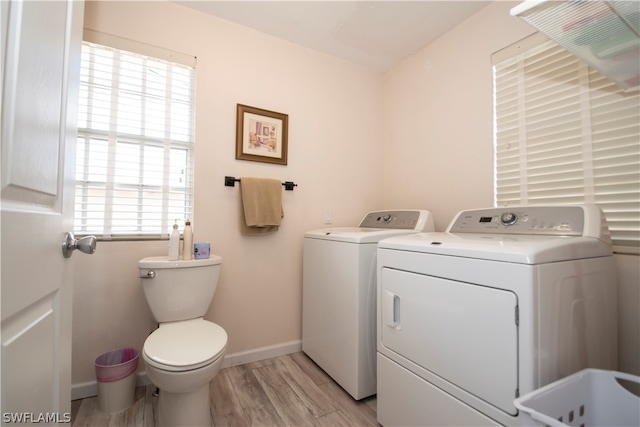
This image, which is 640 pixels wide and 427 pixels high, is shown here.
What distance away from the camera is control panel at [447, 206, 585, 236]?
1134 millimetres

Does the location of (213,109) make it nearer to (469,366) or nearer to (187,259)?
(187,259)

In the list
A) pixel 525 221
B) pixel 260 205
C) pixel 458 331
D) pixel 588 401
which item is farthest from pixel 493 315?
pixel 260 205

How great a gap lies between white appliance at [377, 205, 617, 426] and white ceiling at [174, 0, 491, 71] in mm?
1440

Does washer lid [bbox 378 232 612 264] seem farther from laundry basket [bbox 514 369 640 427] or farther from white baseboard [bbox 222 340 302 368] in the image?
white baseboard [bbox 222 340 302 368]

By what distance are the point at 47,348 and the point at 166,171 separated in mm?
1331

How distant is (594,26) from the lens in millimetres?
890

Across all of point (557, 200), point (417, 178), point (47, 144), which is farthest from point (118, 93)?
point (557, 200)

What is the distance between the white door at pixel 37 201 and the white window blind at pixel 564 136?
203 centimetres

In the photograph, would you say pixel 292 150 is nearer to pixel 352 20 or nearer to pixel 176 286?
pixel 352 20

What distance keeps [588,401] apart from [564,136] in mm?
1221

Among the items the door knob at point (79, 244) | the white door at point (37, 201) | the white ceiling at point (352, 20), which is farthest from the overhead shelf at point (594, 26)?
the door knob at point (79, 244)

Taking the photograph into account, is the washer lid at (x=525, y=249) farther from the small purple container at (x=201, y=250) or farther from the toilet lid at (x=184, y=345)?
the small purple container at (x=201, y=250)

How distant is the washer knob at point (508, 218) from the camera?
1312mm

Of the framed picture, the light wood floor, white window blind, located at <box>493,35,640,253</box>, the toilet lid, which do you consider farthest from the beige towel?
white window blind, located at <box>493,35,640,253</box>
